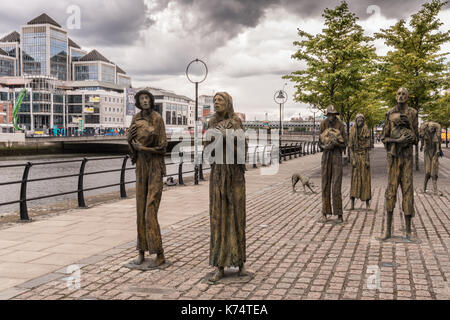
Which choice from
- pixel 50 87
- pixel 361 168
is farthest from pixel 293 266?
pixel 50 87

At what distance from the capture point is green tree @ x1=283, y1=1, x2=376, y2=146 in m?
22.4

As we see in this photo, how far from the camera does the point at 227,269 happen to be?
5.64 m

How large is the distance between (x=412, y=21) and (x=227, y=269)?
20241 mm

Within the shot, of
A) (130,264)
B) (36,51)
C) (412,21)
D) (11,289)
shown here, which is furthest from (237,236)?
(36,51)

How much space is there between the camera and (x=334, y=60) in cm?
2334

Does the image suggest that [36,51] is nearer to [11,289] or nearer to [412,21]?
[412,21]

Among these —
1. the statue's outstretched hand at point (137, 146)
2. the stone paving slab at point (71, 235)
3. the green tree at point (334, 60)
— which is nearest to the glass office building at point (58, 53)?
the green tree at point (334, 60)

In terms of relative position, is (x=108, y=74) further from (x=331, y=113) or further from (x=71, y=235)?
(x=71, y=235)

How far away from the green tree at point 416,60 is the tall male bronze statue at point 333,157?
1339 cm

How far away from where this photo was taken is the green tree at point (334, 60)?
2236cm

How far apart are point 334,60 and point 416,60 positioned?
3941 mm

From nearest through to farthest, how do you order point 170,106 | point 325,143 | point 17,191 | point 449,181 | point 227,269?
point 227,269 → point 325,143 → point 449,181 → point 17,191 → point 170,106

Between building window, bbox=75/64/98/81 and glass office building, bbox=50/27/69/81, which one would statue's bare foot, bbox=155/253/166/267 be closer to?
glass office building, bbox=50/27/69/81

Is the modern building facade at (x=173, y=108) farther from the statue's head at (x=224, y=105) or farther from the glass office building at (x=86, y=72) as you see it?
the statue's head at (x=224, y=105)
